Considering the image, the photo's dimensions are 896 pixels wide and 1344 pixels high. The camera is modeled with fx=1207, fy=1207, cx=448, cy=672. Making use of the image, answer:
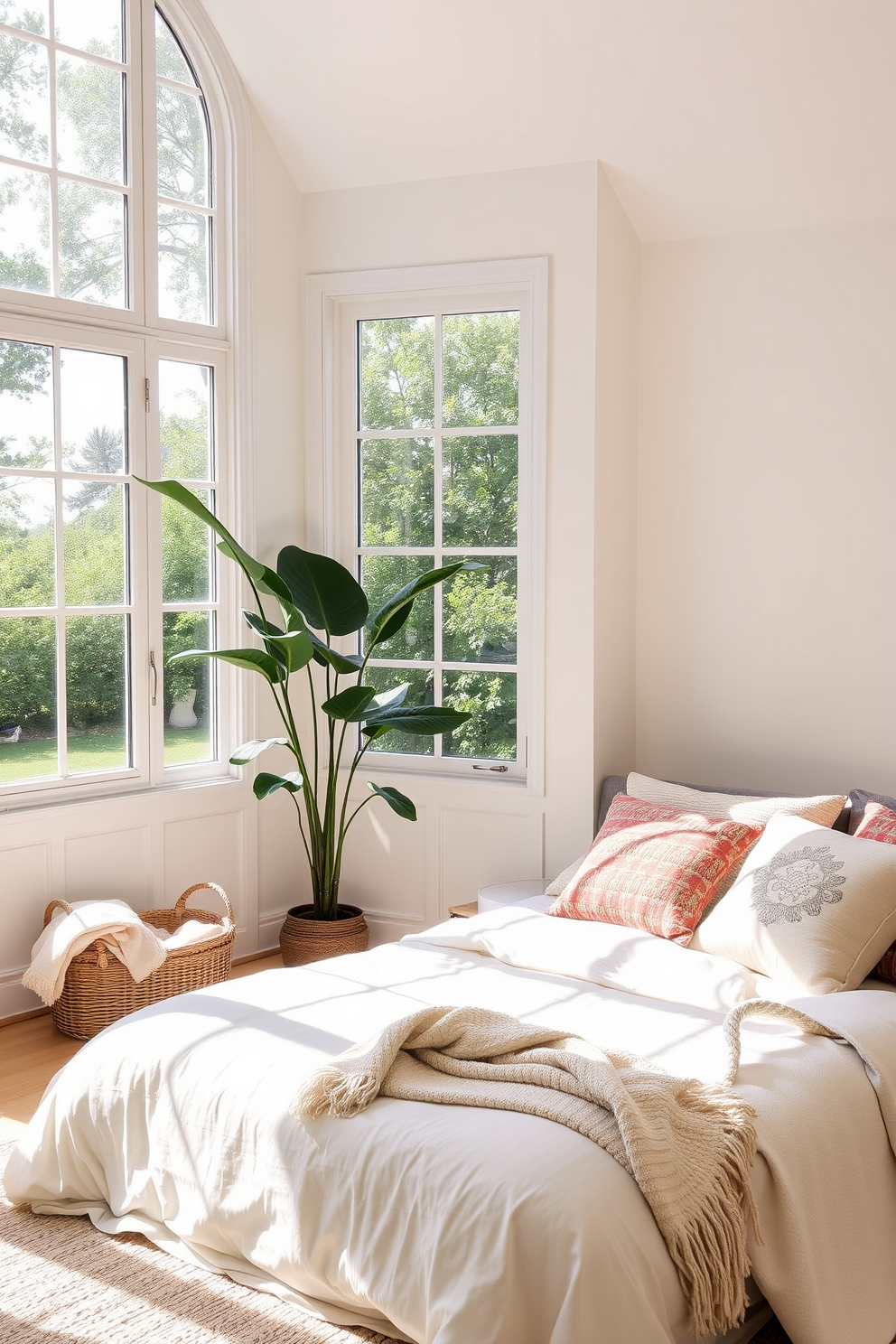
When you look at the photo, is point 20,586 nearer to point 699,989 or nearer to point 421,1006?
point 421,1006

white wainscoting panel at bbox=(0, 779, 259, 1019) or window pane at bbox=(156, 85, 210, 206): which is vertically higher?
window pane at bbox=(156, 85, 210, 206)

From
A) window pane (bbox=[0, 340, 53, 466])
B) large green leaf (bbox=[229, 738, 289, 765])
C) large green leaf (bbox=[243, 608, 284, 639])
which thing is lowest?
large green leaf (bbox=[229, 738, 289, 765])

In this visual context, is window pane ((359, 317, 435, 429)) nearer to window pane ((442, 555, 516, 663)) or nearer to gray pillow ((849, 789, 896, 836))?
window pane ((442, 555, 516, 663))

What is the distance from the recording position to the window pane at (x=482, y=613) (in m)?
4.45

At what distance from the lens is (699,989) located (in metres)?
2.80

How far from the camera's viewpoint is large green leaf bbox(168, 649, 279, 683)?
3.99m

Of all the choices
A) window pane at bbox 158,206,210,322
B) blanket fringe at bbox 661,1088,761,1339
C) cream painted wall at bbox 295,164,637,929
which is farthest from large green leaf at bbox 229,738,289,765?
blanket fringe at bbox 661,1088,761,1339

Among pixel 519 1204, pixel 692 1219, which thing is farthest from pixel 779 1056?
pixel 519 1204

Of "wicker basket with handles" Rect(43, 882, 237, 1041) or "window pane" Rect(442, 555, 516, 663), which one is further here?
"window pane" Rect(442, 555, 516, 663)

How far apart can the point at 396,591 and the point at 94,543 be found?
44.5 inches

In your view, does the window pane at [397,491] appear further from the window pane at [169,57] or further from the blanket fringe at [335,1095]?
the blanket fringe at [335,1095]

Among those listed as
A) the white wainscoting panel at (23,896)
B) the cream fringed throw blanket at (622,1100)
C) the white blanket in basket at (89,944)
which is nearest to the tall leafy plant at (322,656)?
the white blanket in basket at (89,944)

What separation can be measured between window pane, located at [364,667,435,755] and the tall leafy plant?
0.57 ft

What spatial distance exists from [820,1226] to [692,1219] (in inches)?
14.5
